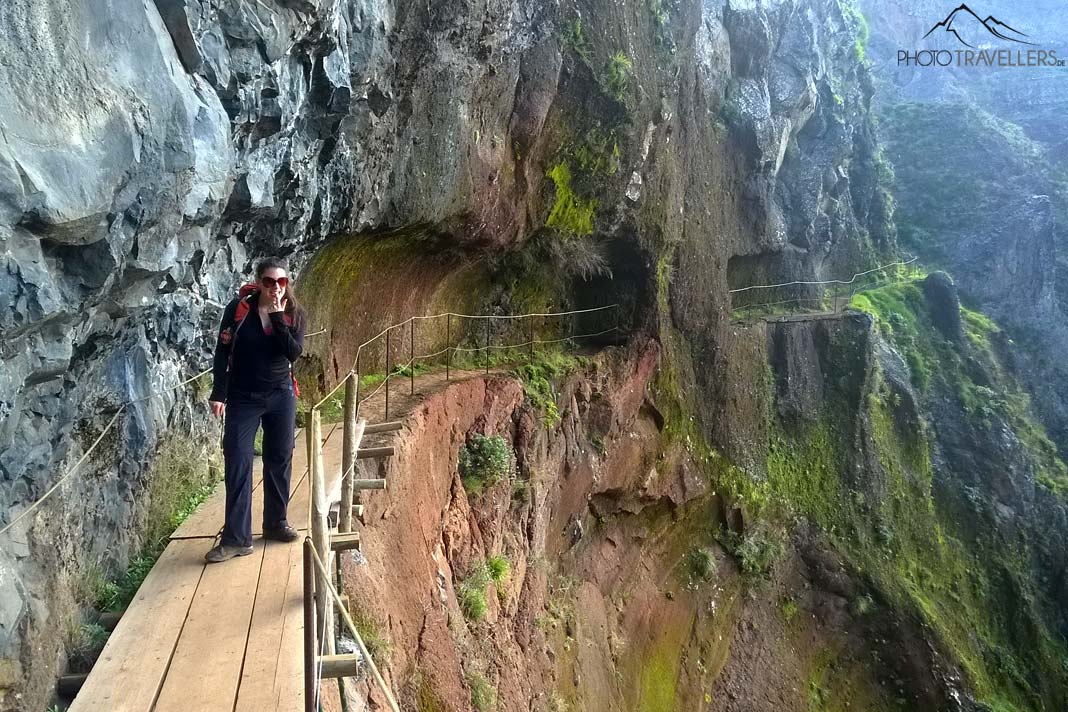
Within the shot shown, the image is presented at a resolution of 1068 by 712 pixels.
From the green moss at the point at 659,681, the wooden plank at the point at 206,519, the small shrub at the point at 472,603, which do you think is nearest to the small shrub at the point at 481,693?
the small shrub at the point at 472,603

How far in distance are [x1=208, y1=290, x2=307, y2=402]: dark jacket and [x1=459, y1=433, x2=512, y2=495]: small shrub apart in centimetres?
497

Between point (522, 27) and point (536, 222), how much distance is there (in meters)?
3.10

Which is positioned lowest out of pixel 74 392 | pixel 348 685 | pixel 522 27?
pixel 348 685

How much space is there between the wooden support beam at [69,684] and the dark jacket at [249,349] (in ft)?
5.06

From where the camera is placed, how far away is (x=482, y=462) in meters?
8.85

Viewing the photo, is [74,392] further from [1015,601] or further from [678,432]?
[1015,601]

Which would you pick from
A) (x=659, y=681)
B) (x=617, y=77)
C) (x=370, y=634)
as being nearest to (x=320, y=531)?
(x=370, y=634)

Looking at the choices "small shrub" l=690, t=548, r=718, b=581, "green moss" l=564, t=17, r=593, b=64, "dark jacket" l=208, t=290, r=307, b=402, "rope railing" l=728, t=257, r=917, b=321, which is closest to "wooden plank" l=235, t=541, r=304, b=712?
"dark jacket" l=208, t=290, r=307, b=402

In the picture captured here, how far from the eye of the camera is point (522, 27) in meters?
9.38

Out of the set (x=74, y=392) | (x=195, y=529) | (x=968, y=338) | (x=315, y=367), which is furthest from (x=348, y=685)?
(x=968, y=338)

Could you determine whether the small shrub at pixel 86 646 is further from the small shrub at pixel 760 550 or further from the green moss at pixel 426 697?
the small shrub at pixel 760 550

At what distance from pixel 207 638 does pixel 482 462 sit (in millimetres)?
5629

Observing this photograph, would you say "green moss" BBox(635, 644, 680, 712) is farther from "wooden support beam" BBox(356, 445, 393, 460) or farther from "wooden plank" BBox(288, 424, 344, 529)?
"wooden support beam" BBox(356, 445, 393, 460)

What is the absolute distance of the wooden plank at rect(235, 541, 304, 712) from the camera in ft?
9.45
